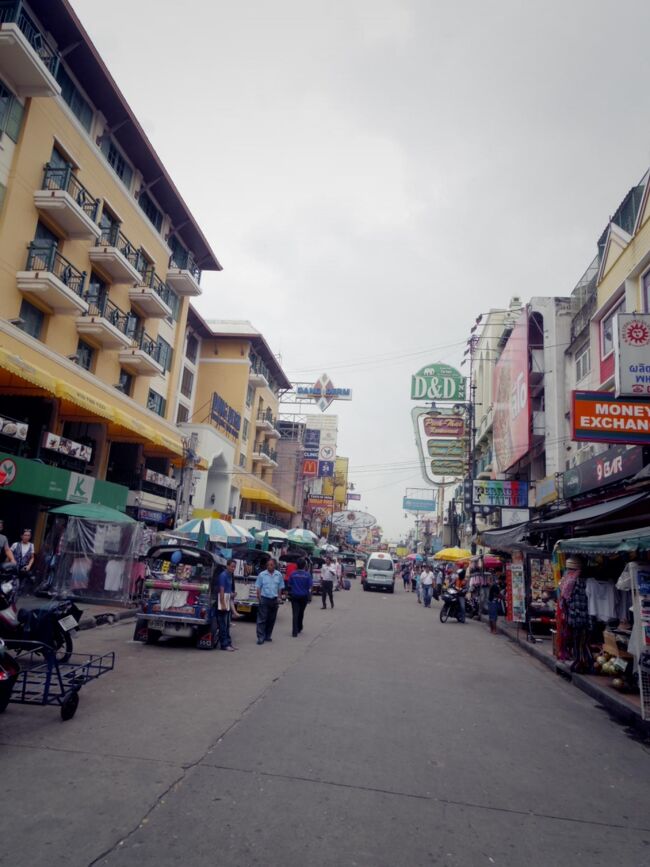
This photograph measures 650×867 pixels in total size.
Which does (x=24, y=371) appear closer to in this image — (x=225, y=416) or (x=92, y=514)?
(x=92, y=514)

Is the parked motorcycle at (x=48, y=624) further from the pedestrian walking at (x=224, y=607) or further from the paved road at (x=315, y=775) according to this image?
the pedestrian walking at (x=224, y=607)

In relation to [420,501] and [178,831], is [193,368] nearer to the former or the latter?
[420,501]

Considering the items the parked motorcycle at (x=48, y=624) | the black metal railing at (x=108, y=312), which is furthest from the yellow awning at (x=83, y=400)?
the parked motorcycle at (x=48, y=624)

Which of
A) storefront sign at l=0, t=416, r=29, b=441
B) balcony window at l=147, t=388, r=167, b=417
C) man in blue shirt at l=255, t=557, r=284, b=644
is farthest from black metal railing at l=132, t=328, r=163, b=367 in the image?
man in blue shirt at l=255, t=557, r=284, b=644

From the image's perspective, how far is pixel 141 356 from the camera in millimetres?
24906

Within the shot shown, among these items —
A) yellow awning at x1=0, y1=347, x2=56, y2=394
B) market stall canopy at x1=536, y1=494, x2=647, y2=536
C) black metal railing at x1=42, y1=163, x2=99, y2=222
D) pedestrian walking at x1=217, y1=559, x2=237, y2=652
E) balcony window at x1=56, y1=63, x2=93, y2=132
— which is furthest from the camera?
balcony window at x1=56, y1=63, x2=93, y2=132

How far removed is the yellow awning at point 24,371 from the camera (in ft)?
47.1

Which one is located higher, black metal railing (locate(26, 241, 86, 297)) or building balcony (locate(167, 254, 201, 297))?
building balcony (locate(167, 254, 201, 297))

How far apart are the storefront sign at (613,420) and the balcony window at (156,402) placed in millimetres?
22334

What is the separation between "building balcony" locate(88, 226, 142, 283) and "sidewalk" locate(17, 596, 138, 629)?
13124 millimetres

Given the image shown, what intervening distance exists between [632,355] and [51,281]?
16569 mm

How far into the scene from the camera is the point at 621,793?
4969mm

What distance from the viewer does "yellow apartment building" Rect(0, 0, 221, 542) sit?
17000mm

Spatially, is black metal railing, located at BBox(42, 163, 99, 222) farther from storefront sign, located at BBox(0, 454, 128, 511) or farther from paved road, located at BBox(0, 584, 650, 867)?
paved road, located at BBox(0, 584, 650, 867)
